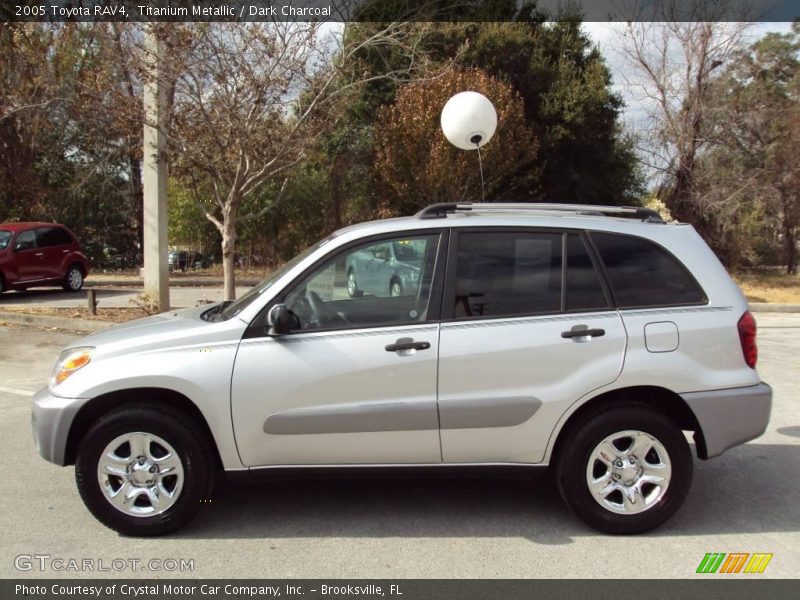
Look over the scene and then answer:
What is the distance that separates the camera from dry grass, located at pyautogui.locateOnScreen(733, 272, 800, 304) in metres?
17.7

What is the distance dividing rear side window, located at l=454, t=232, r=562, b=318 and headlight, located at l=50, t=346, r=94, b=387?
6.80 feet

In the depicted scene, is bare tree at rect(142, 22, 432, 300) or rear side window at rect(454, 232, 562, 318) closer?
rear side window at rect(454, 232, 562, 318)

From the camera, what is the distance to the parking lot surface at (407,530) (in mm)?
3562

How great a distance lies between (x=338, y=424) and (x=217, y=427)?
656 millimetres

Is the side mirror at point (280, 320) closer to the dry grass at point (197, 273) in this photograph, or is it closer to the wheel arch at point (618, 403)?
the wheel arch at point (618, 403)

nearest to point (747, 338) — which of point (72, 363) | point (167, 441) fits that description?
point (167, 441)

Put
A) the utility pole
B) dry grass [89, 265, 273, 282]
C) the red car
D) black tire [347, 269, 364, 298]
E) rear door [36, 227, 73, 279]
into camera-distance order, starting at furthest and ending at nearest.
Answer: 1. dry grass [89, 265, 273, 282]
2. rear door [36, 227, 73, 279]
3. the red car
4. the utility pole
5. black tire [347, 269, 364, 298]

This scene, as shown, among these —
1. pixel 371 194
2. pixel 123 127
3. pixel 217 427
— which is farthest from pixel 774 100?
pixel 217 427

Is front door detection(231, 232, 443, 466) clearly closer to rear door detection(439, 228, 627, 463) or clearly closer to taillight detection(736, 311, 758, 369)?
rear door detection(439, 228, 627, 463)

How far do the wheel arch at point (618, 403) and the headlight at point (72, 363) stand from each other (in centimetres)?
263

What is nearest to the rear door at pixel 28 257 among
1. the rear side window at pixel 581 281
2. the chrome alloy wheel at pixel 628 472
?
the rear side window at pixel 581 281

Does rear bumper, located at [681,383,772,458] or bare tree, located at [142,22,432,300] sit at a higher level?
bare tree, located at [142,22,432,300]

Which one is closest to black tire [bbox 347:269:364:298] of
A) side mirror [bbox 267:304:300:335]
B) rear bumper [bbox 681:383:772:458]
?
side mirror [bbox 267:304:300:335]
